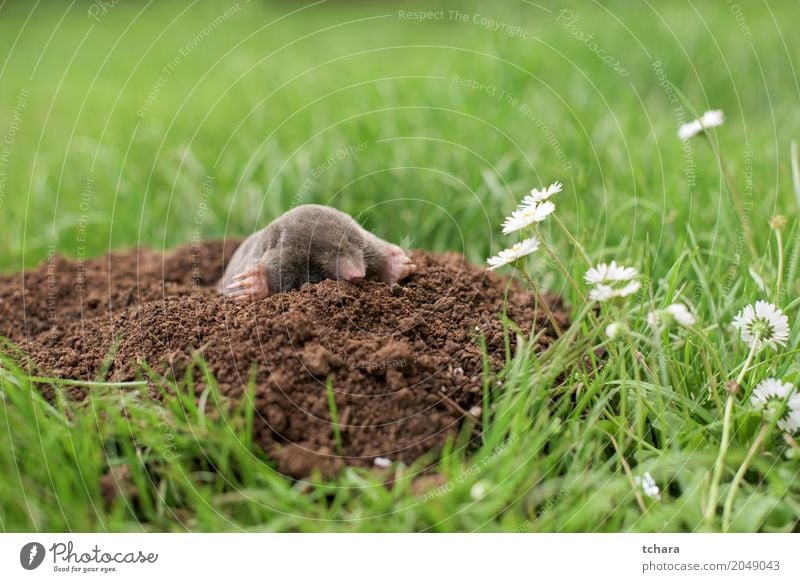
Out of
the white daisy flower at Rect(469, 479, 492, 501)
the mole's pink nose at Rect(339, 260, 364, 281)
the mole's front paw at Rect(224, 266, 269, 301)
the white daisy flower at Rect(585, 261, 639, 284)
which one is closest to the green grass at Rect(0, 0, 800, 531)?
the white daisy flower at Rect(469, 479, 492, 501)

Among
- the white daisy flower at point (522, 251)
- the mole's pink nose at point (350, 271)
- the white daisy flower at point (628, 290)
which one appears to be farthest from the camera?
the mole's pink nose at point (350, 271)

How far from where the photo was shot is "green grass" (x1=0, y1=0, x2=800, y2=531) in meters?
1.68

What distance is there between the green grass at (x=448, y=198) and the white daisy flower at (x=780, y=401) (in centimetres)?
4

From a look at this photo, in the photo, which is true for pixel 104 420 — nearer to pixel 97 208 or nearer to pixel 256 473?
pixel 256 473

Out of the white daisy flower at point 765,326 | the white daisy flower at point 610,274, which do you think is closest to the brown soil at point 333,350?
the white daisy flower at point 610,274

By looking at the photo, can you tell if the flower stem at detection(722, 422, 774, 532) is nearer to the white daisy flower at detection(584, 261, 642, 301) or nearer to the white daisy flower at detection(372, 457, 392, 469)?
the white daisy flower at detection(584, 261, 642, 301)

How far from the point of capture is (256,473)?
170cm

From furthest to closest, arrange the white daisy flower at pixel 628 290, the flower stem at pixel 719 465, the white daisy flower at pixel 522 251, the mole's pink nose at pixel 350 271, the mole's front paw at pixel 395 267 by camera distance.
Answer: the mole's front paw at pixel 395 267 < the mole's pink nose at pixel 350 271 < the white daisy flower at pixel 522 251 < the white daisy flower at pixel 628 290 < the flower stem at pixel 719 465

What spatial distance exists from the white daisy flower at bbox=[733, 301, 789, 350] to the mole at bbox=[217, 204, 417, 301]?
40.6 inches

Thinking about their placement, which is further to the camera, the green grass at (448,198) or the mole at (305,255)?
the mole at (305,255)

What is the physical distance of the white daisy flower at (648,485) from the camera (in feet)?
5.49

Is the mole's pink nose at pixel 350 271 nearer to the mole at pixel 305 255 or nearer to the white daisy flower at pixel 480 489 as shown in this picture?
the mole at pixel 305 255
